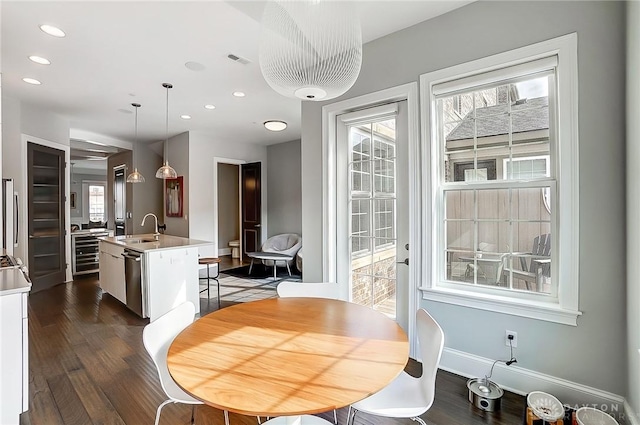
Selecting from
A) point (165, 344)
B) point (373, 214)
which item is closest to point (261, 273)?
point (373, 214)

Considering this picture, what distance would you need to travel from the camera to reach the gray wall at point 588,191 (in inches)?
70.7

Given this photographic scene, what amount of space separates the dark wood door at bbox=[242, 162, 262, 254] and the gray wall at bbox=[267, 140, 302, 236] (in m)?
0.42

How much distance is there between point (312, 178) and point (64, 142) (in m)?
4.87

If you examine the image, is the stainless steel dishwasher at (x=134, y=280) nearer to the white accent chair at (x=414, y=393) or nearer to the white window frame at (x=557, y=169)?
the white accent chair at (x=414, y=393)

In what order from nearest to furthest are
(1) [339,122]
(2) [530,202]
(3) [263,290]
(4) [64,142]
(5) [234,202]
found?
(2) [530,202], (1) [339,122], (3) [263,290], (4) [64,142], (5) [234,202]

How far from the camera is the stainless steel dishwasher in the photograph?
3.49 metres

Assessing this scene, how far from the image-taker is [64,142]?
5.30m

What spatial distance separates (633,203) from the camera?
164 centimetres

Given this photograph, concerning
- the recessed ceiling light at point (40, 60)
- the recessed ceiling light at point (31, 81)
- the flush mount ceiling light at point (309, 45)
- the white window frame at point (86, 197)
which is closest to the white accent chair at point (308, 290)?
the flush mount ceiling light at point (309, 45)

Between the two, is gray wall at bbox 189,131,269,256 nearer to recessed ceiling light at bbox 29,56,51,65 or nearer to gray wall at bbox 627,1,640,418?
recessed ceiling light at bbox 29,56,51,65

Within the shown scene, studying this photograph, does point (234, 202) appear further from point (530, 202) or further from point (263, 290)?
point (530, 202)

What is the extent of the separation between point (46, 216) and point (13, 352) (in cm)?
427

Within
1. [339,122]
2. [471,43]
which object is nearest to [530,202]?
[471,43]

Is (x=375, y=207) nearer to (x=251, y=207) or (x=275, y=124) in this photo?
(x=275, y=124)
